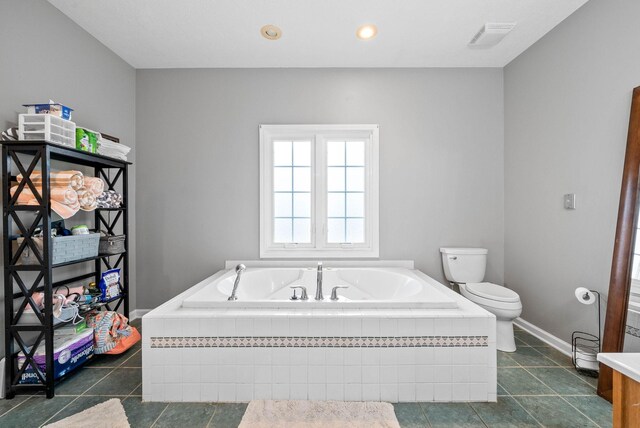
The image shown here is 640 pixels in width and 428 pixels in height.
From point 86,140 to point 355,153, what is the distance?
209cm

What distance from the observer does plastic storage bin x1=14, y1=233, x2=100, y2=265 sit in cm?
166

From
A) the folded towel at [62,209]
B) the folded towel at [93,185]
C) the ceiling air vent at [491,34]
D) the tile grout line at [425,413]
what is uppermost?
the ceiling air vent at [491,34]

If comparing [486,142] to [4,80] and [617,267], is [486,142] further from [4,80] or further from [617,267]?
[4,80]

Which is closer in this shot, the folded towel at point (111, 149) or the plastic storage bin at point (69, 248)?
the plastic storage bin at point (69, 248)

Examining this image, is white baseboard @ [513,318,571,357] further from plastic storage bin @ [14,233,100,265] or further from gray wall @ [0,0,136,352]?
gray wall @ [0,0,136,352]

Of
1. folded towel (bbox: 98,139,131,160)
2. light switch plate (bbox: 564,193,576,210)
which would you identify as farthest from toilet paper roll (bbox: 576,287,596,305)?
folded towel (bbox: 98,139,131,160)

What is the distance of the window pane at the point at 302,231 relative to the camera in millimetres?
2850

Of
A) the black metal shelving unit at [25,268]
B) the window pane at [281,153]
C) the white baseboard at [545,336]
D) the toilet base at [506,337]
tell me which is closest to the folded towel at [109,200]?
the black metal shelving unit at [25,268]

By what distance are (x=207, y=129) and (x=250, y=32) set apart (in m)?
0.97

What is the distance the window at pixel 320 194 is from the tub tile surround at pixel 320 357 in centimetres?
122

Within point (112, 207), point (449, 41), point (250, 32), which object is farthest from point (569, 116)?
point (112, 207)

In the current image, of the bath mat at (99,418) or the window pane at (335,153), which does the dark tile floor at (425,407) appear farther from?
the window pane at (335,153)

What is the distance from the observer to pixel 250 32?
7.36 ft

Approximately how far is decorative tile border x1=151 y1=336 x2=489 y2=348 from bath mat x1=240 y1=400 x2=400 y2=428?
29 centimetres
